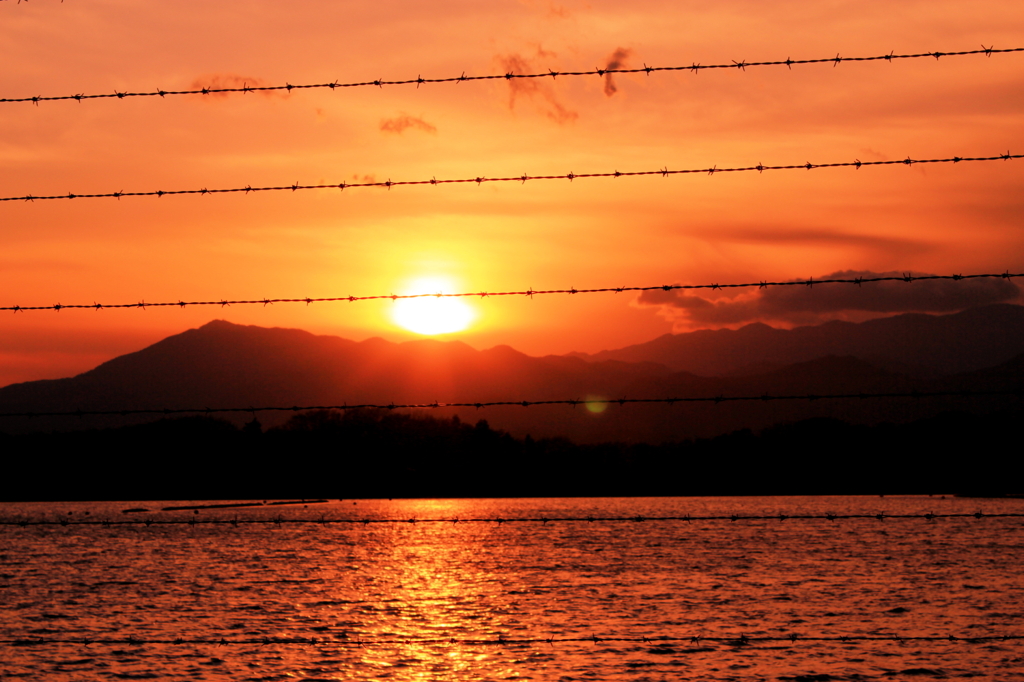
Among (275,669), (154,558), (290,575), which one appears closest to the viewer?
(275,669)

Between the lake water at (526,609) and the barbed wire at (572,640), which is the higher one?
the barbed wire at (572,640)

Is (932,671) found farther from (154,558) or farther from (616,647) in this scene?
(154,558)

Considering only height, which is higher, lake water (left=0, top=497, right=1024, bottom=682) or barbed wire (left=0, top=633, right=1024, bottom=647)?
barbed wire (left=0, top=633, right=1024, bottom=647)

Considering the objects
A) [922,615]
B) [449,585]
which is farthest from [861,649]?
[449,585]

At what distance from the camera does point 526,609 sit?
88.2 meters

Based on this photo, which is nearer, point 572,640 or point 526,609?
point 572,640

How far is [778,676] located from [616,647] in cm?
1247

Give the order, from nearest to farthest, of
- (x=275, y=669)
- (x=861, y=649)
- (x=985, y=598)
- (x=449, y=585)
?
(x=275, y=669) → (x=861, y=649) → (x=985, y=598) → (x=449, y=585)

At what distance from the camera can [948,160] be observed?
11617 millimetres

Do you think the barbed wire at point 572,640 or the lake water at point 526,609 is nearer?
the barbed wire at point 572,640

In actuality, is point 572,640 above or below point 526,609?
above

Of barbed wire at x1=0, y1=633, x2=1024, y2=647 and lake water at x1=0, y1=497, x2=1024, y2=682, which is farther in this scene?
lake water at x1=0, y1=497, x2=1024, y2=682

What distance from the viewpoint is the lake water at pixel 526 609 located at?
55.9 m

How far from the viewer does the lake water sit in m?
55.9
